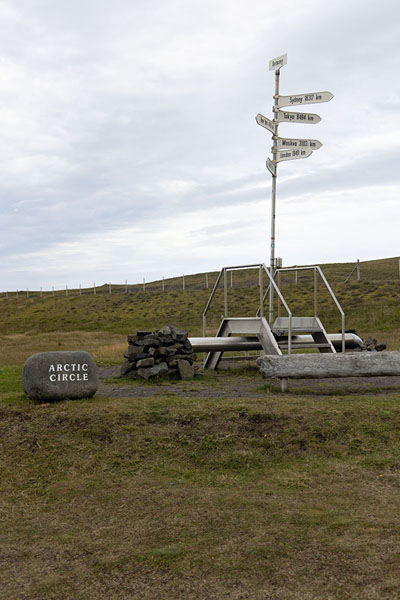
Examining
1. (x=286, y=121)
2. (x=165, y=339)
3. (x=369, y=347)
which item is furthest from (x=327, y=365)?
(x=369, y=347)

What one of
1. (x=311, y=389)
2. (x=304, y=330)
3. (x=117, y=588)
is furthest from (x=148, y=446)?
(x=304, y=330)

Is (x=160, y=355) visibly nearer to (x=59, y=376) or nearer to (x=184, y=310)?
(x=59, y=376)

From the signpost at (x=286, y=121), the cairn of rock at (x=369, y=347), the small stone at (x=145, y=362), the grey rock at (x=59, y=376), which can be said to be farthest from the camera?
the cairn of rock at (x=369, y=347)

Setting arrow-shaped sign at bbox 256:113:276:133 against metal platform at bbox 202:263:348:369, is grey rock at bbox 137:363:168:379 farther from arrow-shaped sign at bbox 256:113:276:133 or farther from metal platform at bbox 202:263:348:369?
arrow-shaped sign at bbox 256:113:276:133

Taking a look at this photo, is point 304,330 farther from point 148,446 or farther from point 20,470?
point 20,470

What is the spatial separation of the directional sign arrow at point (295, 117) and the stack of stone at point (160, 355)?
20.3 feet

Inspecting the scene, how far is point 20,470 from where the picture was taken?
8.05m

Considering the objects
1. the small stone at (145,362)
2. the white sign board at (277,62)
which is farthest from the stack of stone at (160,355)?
the white sign board at (277,62)

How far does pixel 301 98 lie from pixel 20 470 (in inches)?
454

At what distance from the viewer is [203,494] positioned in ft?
22.7

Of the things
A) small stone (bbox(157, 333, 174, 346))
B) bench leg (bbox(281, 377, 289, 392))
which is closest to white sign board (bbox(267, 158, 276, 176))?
small stone (bbox(157, 333, 174, 346))

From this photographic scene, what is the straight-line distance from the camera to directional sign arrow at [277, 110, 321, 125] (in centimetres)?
1517

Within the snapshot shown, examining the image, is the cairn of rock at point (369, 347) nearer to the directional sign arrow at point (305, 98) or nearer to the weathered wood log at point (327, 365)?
the weathered wood log at point (327, 365)

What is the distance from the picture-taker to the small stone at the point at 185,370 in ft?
47.2
